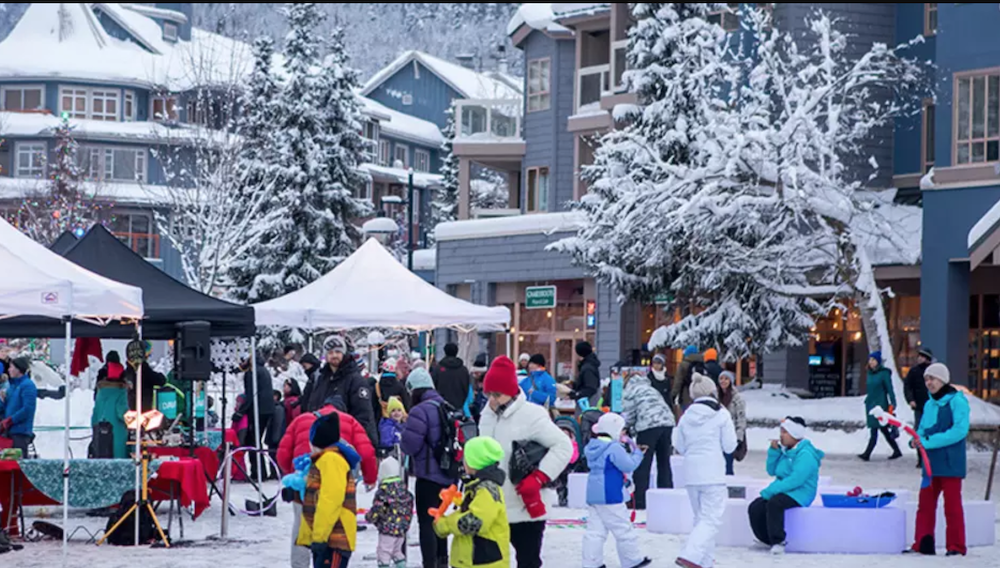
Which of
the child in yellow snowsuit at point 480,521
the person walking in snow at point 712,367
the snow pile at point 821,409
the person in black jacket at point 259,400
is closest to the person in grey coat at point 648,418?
the person walking in snow at point 712,367

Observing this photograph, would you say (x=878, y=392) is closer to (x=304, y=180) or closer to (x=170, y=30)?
(x=304, y=180)

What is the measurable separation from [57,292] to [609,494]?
4.70m

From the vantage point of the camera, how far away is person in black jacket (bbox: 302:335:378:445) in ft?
48.5

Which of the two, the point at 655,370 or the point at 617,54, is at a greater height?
the point at 617,54

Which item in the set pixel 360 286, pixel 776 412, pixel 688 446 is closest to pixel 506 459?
pixel 688 446

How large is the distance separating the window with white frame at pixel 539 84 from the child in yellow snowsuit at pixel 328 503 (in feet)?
128

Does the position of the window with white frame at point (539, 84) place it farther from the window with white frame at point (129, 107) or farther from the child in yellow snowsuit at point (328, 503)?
the child in yellow snowsuit at point (328, 503)

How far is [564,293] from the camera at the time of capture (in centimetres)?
4378

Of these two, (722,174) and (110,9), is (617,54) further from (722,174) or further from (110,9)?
(110,9)

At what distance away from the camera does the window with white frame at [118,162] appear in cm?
6575

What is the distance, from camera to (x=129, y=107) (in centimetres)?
6806

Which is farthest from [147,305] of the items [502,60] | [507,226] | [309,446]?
[502,60]

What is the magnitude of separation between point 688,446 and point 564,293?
30.8 m

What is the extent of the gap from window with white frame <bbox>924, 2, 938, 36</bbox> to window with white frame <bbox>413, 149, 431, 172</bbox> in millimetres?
47601
